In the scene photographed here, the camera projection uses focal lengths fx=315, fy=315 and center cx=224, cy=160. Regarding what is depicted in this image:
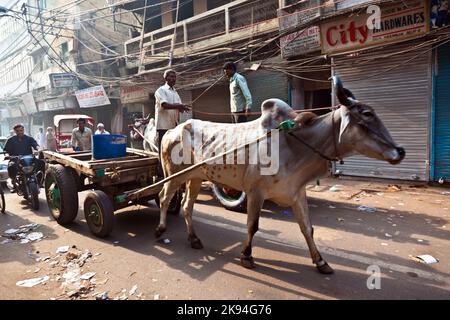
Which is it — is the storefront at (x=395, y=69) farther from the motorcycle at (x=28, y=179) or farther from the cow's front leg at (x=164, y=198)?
the motorcycle at (x=28, y=179)

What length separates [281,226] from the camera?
5.46 m

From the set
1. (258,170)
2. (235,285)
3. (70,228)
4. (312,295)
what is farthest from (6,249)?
(312,295)

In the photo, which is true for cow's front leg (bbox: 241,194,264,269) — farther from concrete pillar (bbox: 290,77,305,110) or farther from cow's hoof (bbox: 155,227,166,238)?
concrete pillar (bbox: 290,77,305,110)

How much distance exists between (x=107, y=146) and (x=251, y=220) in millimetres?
3193

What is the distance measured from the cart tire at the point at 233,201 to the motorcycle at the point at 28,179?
4.09 metres

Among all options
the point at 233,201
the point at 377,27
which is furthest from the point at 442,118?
the point at 233,201

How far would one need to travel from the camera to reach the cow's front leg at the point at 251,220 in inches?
146

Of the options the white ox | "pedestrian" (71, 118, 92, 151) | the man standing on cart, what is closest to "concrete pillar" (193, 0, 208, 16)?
"pedestrian" (71, 118, 92, 151)

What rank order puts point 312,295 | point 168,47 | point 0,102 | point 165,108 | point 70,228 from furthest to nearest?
point 0,102 → point 168,47 → point 70,228 → point 165,108 → point 312,295

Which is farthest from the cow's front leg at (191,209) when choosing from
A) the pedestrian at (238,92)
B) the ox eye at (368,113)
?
the ox eye at (368,113)

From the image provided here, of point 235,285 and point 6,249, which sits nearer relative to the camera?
point 235,285

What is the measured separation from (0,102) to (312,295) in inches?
1558
